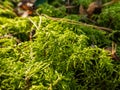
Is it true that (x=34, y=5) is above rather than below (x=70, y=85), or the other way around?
above

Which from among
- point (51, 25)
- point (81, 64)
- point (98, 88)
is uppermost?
point (51, 25)

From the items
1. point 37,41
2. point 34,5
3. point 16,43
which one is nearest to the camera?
Result: point 37,41

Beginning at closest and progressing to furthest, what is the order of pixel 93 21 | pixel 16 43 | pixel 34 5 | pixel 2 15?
pixel 16 43 → pixel 93 21 → pixel 2 15 → pixel 34 5

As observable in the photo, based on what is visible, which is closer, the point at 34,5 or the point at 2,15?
the point at 2,15

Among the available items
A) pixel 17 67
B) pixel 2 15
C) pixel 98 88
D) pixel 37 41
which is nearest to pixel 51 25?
pixel 37 41

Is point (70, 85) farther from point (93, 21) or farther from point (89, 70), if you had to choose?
point (93, 21)

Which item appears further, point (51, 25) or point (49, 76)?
point (51, 25)

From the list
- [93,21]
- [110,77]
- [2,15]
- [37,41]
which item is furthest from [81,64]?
[2,15]

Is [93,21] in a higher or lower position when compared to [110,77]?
higher

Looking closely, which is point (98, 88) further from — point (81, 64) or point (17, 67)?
point (17, 67)
